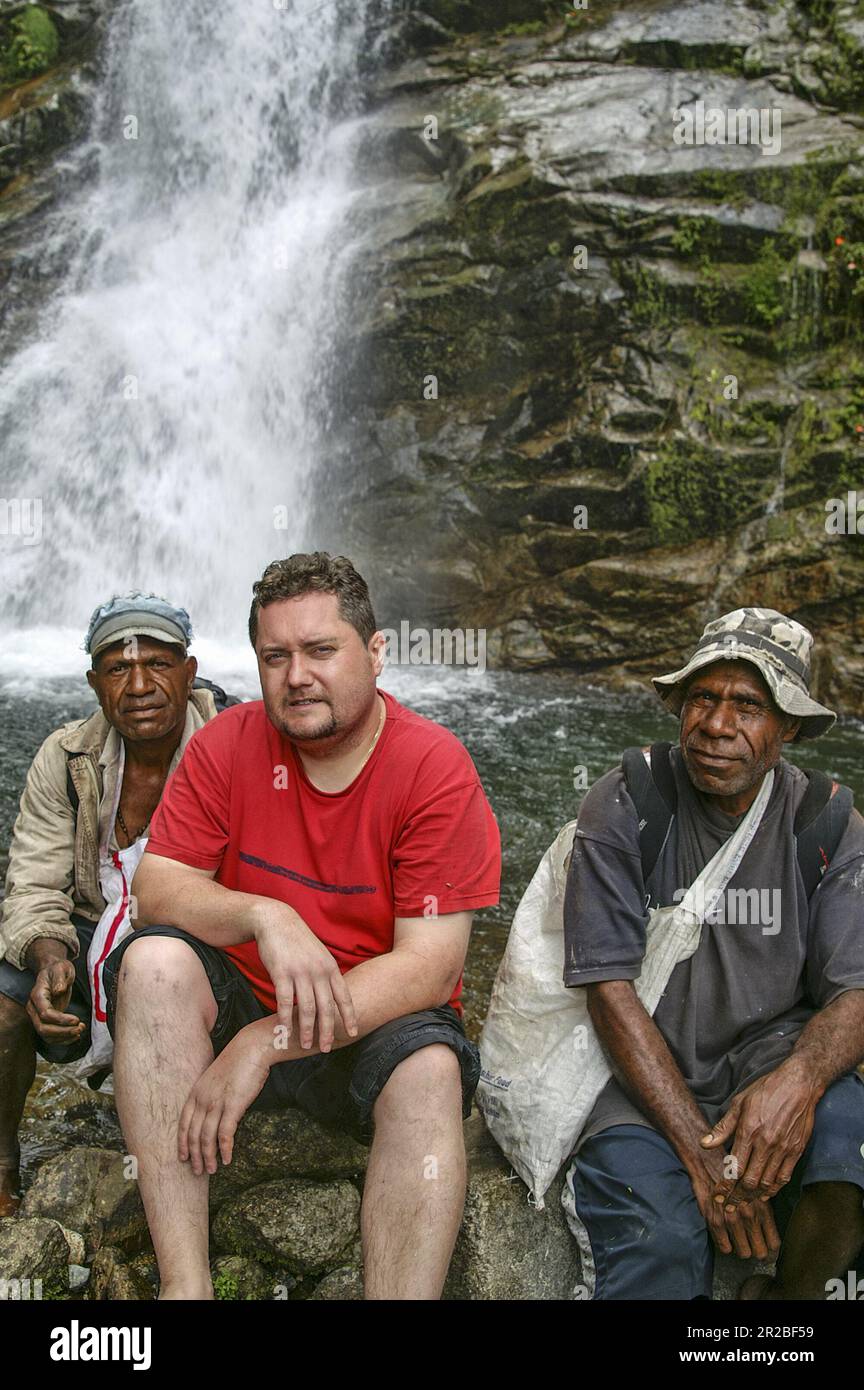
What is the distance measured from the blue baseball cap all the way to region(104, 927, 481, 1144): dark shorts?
1084mm

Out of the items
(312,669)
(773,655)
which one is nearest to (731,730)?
(773,655)

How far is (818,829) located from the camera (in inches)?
116

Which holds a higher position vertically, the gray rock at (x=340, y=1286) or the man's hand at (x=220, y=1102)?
the man's hand at (x=220, y=1102)

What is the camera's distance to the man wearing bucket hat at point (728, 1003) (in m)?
2.66

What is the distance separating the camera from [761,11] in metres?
12.4

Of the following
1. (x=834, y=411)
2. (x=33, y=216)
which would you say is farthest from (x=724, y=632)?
(x=33, y=216)

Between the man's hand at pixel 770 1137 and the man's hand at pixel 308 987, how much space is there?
94 cm

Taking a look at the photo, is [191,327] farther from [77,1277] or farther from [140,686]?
[77,1277]

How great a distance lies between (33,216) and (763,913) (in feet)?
47.0

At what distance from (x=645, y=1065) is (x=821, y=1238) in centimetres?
53

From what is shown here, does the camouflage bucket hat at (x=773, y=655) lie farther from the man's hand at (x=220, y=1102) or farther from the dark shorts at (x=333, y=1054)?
the man's hand at (x=220, y=1102)

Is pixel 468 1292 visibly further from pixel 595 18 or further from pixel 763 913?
pixel 595 18

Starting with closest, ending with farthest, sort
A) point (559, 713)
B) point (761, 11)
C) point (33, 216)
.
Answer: point (559, 713) < point (761, 11) < point (33, 216)

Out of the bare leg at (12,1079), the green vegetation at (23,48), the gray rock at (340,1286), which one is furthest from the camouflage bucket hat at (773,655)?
the green vegetation at (23,48)
